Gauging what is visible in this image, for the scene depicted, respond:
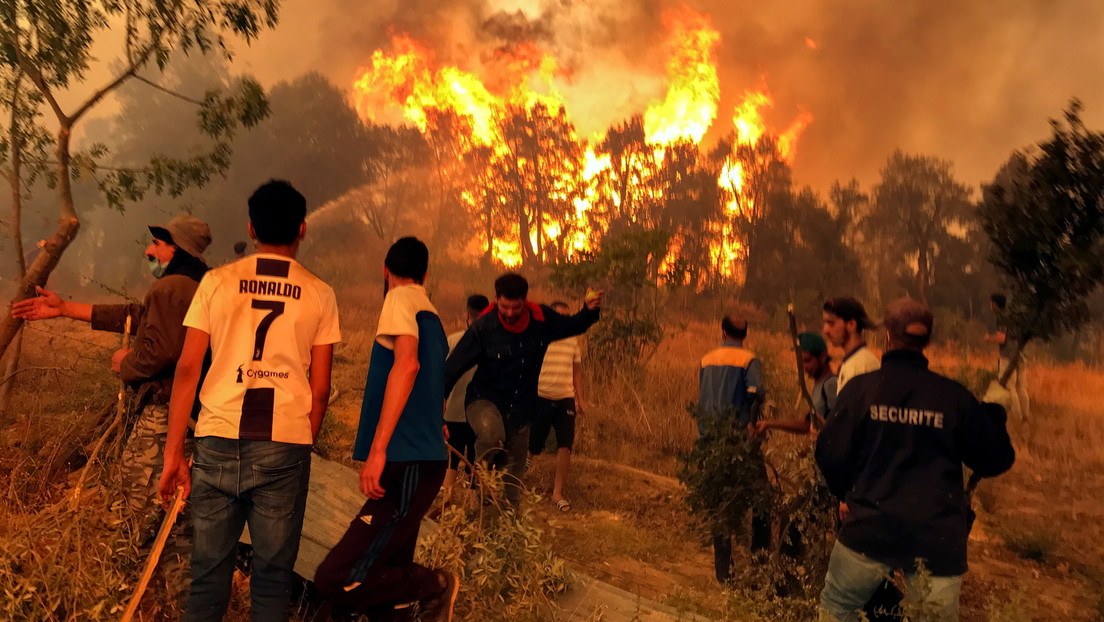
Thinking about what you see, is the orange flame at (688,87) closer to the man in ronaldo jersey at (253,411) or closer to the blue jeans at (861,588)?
the blue jeans at (861,588)

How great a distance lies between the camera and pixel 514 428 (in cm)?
505

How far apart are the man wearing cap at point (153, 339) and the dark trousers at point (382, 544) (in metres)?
1.00

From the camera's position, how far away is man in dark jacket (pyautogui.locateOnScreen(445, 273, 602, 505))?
487 cm

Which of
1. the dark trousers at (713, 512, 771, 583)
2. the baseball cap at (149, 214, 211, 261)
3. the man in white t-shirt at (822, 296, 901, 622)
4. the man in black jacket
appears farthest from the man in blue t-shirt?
the dark trousers at (713, 512, 771, 583)

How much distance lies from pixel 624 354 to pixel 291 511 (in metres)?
9.00

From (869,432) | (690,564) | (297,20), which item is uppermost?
(297,20)

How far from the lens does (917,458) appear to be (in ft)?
9.55

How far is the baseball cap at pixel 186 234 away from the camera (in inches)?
132

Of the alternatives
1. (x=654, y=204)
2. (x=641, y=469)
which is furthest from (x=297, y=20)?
(x=641, y=469)

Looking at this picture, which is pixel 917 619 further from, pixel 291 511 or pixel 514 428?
pixel 514 428

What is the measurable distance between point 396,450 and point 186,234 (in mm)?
1415

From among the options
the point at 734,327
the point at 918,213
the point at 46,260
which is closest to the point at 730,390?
the point at 734,327

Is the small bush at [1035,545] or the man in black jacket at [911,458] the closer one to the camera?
the man in black jacket at [911,458]

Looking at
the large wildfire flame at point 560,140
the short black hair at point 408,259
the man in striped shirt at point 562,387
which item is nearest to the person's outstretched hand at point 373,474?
the short black hair at point 408,259
